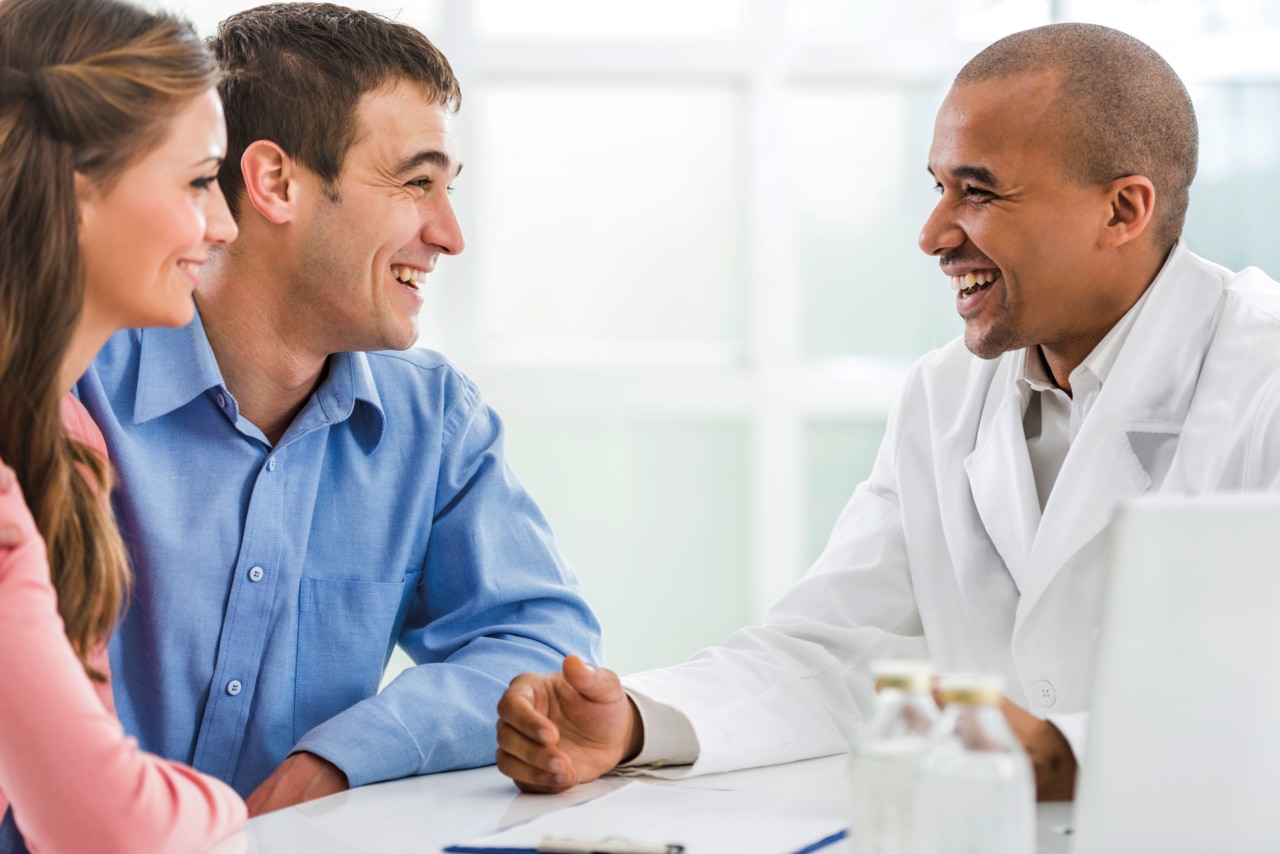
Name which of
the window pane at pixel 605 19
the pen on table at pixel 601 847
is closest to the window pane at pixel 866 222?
the window pane at pixel 605 19

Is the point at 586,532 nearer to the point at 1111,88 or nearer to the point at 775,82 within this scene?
the point at 775,82

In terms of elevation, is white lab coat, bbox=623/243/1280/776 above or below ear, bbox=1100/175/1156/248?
below

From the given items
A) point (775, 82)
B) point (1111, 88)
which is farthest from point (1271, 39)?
point (1111, 88)

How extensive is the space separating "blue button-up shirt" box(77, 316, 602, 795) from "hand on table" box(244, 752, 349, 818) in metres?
0.04

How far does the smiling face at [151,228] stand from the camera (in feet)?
3.83

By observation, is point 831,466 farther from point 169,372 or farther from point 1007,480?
point 169,372

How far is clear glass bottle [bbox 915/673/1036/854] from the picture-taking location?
0.72 metres

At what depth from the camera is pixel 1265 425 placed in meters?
1.37

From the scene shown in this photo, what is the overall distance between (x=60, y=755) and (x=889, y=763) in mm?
584

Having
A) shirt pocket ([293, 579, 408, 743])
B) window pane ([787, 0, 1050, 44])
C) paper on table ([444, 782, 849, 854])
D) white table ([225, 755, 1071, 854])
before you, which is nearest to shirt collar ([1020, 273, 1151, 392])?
white table ([225, 755, 1071, 854])

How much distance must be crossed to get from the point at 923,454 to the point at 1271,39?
238cm

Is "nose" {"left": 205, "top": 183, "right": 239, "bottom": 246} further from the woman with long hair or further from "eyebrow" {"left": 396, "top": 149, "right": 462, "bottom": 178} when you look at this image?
"eyebrow" {"left": 396, "top": 149, "right": 462, "bottom": 178}

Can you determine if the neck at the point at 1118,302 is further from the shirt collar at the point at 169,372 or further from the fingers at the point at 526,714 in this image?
the shirt collar at the point at 169,372

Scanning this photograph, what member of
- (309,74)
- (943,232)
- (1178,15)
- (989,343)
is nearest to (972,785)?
(989,343)
